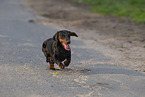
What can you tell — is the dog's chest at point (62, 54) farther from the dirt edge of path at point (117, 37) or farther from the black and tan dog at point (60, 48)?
the dirt edge of path at point (117, 37)

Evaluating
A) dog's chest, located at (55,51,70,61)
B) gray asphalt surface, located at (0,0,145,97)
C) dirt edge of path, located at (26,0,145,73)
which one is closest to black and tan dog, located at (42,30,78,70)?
dog's chest, located at (55,51,70,61)

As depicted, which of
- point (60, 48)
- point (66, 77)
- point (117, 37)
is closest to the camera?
point (66, 77)

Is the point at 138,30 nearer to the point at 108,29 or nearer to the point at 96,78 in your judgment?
the point at 108,29

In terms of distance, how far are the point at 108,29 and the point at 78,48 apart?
482 cm

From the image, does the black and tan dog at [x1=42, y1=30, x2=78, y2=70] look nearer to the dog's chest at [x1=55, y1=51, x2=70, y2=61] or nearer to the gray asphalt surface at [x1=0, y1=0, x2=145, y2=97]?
the dog's chest at [x1=55, y1=51, x2=70, y2=61]

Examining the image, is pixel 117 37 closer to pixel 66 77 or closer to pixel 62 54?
pixel 62 54

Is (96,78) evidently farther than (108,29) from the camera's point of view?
No

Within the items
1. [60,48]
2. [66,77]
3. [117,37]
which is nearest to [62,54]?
[60,48]

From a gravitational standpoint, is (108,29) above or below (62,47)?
below

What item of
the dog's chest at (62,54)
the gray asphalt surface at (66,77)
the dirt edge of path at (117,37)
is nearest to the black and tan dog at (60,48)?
the dog's chest at (62,54)

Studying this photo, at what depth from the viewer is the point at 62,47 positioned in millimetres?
5660

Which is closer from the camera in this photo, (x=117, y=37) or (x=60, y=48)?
(x=60, y=48)

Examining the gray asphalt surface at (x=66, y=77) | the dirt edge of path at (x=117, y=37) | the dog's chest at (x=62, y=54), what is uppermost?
the dog's chest at (x=62, y=54)

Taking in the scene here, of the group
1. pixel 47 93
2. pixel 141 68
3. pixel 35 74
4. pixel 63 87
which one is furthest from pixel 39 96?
pixel 141 68
